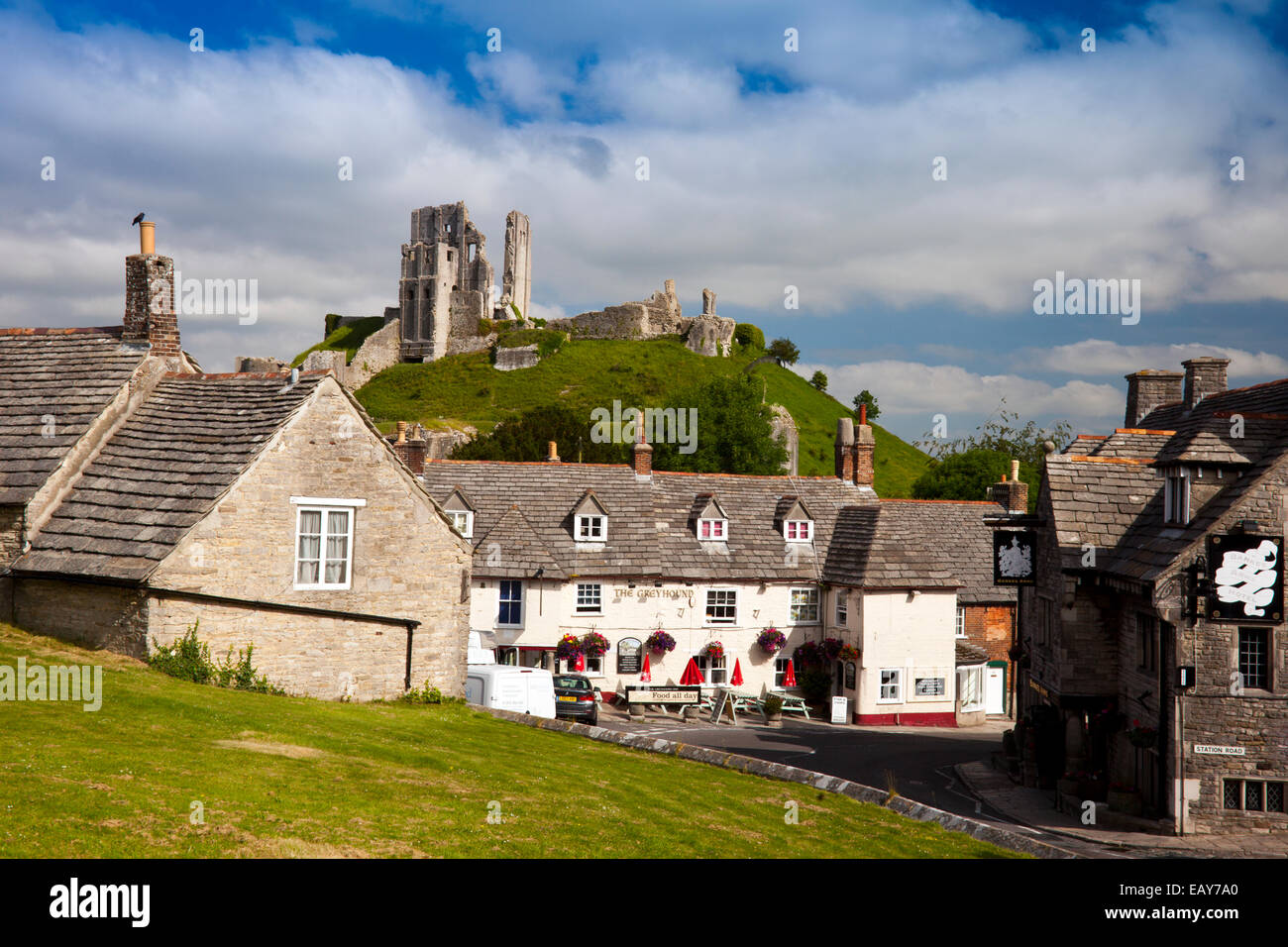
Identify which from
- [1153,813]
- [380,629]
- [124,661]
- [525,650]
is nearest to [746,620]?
[525,650]

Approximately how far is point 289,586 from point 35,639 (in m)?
4.32

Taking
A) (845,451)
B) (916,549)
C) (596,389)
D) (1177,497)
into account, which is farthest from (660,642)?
(596,389)

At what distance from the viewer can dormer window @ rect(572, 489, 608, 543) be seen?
42.8 meters

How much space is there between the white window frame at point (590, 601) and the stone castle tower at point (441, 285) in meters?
91.3

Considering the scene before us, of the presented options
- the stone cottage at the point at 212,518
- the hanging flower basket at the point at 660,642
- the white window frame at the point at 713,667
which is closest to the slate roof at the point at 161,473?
the stone cottage at the point at 212,518

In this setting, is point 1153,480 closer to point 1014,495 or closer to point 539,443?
point 1014,495

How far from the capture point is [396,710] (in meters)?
19.0

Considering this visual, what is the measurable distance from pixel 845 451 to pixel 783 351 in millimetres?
92432

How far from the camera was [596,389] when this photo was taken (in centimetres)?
11388

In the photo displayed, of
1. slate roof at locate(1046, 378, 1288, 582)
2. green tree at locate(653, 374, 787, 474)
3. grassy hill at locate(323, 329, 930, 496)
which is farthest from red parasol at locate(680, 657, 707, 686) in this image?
grassy hill at locate(323, 329, 930, 496)

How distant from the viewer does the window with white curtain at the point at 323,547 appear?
19.3 m

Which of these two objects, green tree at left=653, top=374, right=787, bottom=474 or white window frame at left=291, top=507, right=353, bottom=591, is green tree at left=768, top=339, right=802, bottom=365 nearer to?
green tree at left=653, top=374, right=787, bottom=474

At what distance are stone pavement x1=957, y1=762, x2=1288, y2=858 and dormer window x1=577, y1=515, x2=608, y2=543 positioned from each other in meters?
19.0
